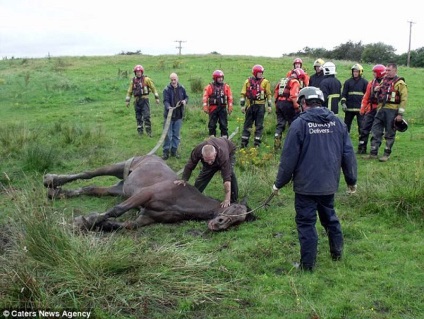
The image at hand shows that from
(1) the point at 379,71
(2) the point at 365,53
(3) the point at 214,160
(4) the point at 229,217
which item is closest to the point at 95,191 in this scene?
(3) the point at 214,160

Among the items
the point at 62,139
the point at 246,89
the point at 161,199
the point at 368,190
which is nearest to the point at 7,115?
the point at 62,139

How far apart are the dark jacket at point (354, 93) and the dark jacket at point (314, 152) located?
20.8 feet

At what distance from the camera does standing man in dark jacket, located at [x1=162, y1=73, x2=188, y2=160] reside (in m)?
10.8

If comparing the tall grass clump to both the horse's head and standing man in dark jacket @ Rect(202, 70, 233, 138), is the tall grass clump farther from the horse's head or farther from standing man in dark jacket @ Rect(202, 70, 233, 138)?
the horse's head

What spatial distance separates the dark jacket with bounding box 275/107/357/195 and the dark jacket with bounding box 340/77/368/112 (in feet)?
20.8

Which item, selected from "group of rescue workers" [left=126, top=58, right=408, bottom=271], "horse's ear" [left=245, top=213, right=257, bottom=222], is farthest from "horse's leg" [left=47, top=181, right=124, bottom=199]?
"horse's ear" [left=245, top=213, right=257, bottom=222]

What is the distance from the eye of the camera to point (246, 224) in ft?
21.5

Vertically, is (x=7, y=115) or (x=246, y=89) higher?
(x=246, y=89)

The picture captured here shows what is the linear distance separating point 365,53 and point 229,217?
168 feet

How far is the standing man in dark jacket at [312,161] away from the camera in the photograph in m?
4.95

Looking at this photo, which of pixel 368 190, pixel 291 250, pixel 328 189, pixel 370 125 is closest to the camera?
pixel 328 189

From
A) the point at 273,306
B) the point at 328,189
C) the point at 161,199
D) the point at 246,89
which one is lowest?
the point at 273,306

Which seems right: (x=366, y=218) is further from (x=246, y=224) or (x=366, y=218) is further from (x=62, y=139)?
(x=62, y=139)

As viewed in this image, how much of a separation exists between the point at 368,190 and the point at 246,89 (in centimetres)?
479
